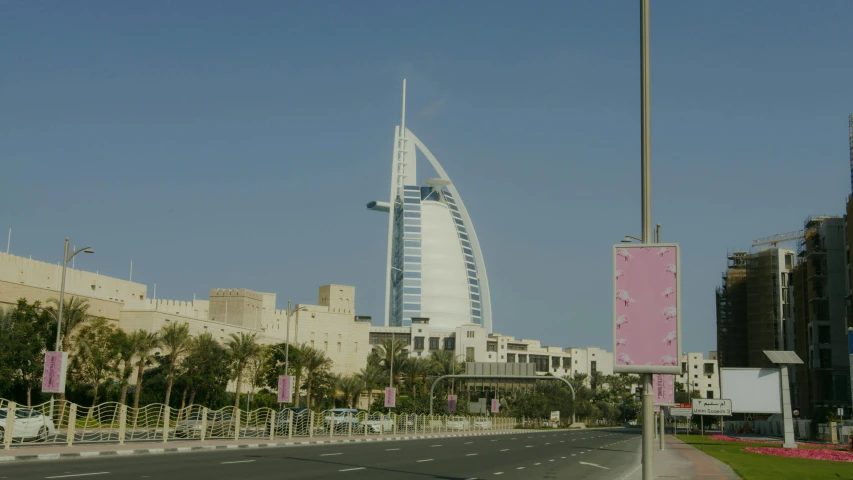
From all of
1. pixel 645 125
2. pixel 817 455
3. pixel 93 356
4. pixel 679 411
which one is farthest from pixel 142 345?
pixel 645 125

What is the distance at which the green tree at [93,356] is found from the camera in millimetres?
70312

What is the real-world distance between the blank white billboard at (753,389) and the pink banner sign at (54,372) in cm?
3506

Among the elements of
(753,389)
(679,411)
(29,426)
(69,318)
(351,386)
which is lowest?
(29,426)

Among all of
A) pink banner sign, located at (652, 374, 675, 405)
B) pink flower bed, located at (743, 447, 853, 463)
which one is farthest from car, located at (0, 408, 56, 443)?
pink flower bed, located at (743, 447, 853, 463)

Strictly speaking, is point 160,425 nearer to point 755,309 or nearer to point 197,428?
point 197,428

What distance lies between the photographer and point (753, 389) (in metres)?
51.0

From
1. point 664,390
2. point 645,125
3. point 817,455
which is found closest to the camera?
point 645,125

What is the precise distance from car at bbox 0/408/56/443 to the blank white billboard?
35808 millimetres

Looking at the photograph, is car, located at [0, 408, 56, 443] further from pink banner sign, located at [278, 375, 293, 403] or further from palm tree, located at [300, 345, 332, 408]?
palm tree, located at [300, 345, 332, 408]

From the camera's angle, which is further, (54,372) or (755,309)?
(755,309)

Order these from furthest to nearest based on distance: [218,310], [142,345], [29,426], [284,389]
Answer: [218,310] < [142,345] < [284,389] < [29,426]

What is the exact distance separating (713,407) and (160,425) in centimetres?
3300

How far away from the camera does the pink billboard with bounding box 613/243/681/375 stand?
44.1 ft

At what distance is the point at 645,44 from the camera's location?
14.5 metres
